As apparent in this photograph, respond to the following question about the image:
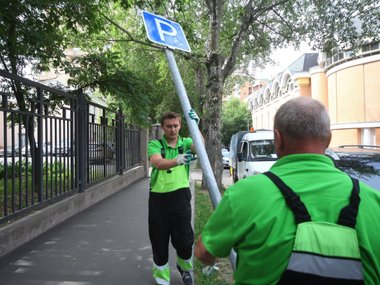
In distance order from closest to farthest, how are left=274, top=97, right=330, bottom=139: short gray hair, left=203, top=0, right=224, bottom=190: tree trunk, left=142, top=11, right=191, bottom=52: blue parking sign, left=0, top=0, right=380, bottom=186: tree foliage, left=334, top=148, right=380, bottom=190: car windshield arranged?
left=274, top=97, right=330, bottom=139: short gray hair
left=142, top=11, right=191, bottom=52: blue parking sign
left=334, top=148, right=380, bottom=190: car windshield
left=0, top=0, right=380, bottom=186: tree foliage
left=203, top=0, right=224, bottom=190: tree trunk

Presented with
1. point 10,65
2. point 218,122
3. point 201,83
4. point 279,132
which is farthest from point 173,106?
point 279,132

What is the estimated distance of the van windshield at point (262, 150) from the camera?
12641 millimetres

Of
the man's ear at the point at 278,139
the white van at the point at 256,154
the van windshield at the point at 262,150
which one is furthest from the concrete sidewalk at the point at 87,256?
the van windshield at the point at 262,150

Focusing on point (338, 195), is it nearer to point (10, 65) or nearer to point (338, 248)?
point (338, 248)

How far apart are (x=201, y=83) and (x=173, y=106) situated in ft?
18.2

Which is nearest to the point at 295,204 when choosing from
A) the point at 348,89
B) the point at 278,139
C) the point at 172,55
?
the point at 278,139

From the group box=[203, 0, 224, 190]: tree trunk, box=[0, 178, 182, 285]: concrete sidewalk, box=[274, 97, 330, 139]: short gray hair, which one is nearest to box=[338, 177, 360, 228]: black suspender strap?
box=[274, 97, 330, 139]: short gray hair

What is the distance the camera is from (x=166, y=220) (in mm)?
4211

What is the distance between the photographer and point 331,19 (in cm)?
1189

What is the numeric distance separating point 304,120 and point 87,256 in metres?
4.38

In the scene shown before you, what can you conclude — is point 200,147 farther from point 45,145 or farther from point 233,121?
point 233,121

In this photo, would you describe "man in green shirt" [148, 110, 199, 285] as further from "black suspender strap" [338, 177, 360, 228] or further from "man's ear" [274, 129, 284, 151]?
"black suspender strap" [338, 177, 360, 228]

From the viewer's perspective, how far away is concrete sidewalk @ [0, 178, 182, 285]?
452 centimetres

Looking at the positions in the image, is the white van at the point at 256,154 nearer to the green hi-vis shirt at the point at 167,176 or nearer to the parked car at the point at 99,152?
the parked car at the point at 99,152
